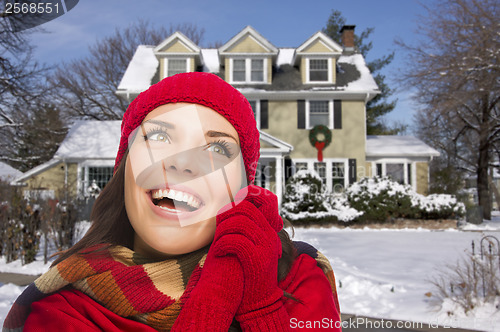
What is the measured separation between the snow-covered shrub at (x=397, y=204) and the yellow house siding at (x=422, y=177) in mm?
3505

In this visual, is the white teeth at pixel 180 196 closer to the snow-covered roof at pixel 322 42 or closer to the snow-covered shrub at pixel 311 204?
the snow-covered shrub at pixel 311 204

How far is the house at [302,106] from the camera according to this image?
16094 mm

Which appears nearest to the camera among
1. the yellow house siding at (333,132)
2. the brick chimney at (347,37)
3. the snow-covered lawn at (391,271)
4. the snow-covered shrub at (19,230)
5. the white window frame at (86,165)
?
the snow-covered lawn at (391,271)

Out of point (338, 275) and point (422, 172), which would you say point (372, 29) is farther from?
point (338, 275)

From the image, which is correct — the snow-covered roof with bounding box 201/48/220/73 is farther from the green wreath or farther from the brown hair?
the brown hair

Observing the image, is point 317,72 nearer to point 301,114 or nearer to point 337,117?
point 301,114

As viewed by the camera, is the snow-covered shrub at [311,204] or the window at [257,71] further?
the window at [257,71]

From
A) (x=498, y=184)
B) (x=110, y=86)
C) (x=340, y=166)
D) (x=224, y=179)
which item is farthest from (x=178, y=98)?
(x=498, y=184)

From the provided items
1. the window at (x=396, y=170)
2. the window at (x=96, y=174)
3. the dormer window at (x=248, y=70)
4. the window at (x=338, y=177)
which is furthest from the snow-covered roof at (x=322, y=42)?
the window at (x=96, y=174)

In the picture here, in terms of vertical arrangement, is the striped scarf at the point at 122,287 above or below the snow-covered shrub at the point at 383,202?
above

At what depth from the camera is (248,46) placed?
1656cm

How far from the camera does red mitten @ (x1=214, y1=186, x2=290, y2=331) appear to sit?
2.85 feet

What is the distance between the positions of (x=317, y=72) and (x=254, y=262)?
55.1ft

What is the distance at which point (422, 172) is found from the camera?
55.8ft
